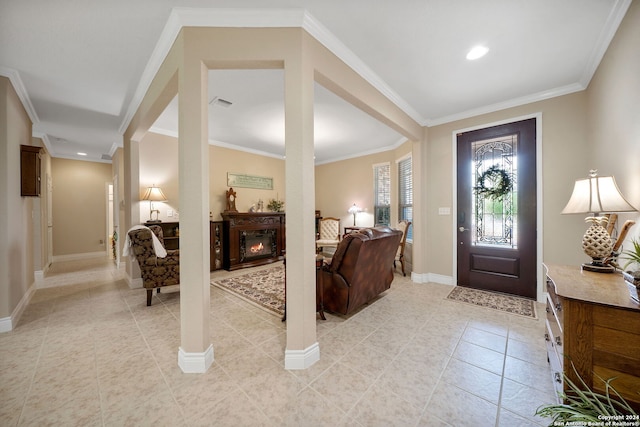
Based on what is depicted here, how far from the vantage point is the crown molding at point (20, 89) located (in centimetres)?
246

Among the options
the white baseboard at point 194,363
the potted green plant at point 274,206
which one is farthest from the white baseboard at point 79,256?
the white baseboard at point 194,363

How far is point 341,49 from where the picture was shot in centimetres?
213

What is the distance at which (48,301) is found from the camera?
123 inches

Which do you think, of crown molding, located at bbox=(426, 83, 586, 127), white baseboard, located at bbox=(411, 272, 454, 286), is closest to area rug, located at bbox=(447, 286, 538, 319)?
white baseboard, located at bbox=(411, 272, 454, 286)

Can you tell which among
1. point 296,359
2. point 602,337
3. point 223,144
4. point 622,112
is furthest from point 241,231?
point 622,112

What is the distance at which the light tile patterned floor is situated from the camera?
54.4 inches

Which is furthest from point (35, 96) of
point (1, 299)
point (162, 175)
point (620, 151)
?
point (620, 151)

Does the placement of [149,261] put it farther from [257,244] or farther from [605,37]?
[605,37]

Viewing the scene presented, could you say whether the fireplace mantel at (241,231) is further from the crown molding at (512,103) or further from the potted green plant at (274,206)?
the crown molding at (512,103)

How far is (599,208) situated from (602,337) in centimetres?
98

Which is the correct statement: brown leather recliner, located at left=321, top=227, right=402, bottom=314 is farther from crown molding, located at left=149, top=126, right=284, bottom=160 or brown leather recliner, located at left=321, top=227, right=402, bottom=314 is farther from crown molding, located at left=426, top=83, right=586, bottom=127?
crown molding, located at left=149, top=126, right=284, bottom=160

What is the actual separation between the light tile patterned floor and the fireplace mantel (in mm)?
1932

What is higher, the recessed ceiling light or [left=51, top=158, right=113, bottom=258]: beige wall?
the recessed ceiling light

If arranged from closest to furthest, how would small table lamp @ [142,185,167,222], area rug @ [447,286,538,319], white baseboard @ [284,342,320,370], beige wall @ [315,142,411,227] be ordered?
1. white baseboard @ [284,342,320,370]
2. area rug @ [447,286,538,319]
3. small table lamp @ [142,185,167,222]
4. beige wall @ [315,142,411,227]
